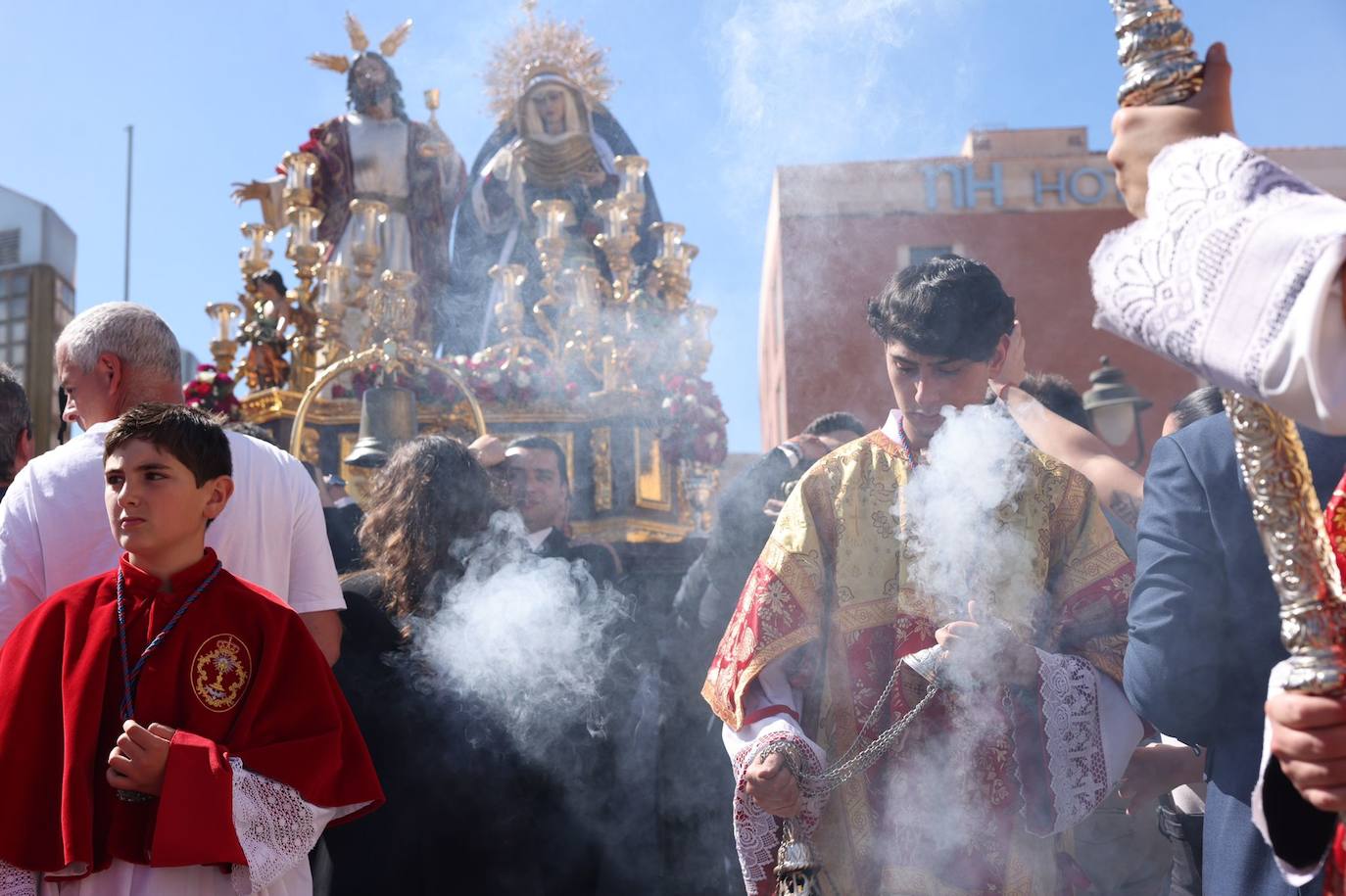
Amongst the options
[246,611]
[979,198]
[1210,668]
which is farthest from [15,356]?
[1210,668]

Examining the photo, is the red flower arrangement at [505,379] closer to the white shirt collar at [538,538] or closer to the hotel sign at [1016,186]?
the white shirt collar at [538,538]

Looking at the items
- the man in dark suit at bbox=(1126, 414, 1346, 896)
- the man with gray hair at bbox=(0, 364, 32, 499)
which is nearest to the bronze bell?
the man with gray hair at bbox=(0, 364, 32, 499)

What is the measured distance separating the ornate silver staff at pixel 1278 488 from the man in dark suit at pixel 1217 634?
633 mm

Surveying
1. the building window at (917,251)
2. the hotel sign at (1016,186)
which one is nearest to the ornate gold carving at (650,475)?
the building window at (917,251)

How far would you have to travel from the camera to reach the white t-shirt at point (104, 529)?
234cm

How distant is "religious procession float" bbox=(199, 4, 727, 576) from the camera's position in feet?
27.6

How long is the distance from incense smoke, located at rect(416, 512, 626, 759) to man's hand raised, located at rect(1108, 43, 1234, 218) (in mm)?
2295

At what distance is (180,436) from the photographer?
215 centimetres

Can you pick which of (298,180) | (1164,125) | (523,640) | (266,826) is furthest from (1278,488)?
(298,180)

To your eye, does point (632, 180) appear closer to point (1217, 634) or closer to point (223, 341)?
point (223, 341)

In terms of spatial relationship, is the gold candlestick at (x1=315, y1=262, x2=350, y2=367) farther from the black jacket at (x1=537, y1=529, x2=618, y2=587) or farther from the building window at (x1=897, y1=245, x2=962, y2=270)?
the building window at (x1=897, y1=245, x2=962, y2=270)

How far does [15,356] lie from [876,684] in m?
16.8

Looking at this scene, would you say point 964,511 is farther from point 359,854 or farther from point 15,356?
point 15,356

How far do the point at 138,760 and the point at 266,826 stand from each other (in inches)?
9.5
